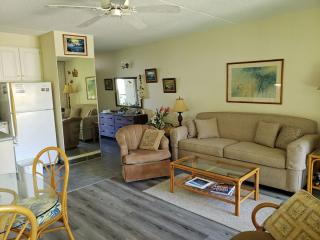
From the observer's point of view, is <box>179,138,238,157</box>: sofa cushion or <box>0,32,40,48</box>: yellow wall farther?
<box>0,32,40,48</box>: yellow wall

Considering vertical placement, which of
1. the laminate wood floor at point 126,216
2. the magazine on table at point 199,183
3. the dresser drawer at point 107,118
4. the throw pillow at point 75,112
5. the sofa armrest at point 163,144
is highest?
the throw pillow at point 75,112

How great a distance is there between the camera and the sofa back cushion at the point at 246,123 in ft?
12.0

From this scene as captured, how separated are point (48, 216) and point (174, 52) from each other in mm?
4271

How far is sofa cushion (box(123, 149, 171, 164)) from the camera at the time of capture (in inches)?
148

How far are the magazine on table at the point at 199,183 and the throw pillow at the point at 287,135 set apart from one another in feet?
4.12

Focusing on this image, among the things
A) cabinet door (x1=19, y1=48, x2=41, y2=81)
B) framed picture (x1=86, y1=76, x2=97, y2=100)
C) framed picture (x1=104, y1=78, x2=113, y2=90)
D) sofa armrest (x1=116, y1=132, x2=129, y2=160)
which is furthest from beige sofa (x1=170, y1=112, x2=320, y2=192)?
framed picture (x1=104, y1=78, x2=113, y2=90)

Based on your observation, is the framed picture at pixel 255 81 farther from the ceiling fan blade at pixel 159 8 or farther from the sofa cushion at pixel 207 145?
the ceiling fan blade at pixel 159 8

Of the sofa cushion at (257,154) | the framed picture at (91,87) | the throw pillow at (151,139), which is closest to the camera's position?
the sofa cushion at (257,154)

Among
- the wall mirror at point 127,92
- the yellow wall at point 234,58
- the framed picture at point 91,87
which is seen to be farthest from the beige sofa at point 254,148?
the wall mirror at point 127,92

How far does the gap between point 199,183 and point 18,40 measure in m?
4.01

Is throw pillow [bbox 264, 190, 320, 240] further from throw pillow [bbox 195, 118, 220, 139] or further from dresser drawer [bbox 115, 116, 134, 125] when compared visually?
dresser drawer [bbox 115, 116, 134, 125]

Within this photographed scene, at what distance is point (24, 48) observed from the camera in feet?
14.9

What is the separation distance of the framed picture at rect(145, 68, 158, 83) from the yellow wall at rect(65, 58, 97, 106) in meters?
1.46

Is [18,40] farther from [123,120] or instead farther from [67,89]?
[123,120]
